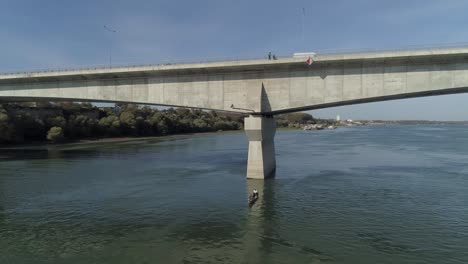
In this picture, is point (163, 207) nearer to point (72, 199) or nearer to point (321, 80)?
point (72, 199)

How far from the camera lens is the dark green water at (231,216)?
21703mm

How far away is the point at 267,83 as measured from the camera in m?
43.5

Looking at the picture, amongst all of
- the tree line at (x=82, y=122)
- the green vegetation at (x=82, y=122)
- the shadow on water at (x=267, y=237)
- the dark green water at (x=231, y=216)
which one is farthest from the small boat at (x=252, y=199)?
the green vegetation at (x=82, y=122)

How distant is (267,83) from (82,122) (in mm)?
79736

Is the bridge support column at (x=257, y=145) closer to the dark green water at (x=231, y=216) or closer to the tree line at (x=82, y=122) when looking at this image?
the dark green water at (x=231, y=216)

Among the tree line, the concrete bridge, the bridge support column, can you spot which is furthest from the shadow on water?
the tree line

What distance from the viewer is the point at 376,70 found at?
3834cm

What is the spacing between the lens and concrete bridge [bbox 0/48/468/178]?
3622 cm

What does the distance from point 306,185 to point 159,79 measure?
2242cm

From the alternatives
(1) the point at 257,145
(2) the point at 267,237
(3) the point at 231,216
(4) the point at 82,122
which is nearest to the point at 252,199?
(3) the point at 231,216

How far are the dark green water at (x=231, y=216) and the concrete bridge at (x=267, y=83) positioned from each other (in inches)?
337

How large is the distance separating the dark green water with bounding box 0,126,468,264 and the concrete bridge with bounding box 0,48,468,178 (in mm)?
8572

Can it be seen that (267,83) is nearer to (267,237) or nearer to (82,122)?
(267,237)

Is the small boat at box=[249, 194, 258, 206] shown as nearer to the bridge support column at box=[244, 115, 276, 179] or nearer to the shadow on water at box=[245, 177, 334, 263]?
the shadow on water at box=[245, 177, 334, 263]
